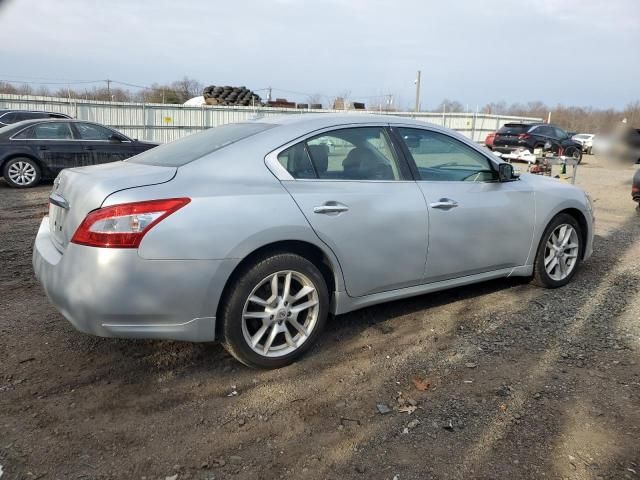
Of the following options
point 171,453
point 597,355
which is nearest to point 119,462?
point 171,453

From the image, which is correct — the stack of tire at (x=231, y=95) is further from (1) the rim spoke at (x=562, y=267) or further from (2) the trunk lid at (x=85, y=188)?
(2) the trunk lid at (x=85, y=188)

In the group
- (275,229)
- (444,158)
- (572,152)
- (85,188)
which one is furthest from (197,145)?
(572,152)

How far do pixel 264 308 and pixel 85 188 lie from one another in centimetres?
122

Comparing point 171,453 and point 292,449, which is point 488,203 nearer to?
point 292,449

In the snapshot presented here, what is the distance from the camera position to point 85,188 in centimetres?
298

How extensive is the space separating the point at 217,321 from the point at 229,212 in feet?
2.11

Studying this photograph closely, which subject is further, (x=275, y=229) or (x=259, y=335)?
(x=259, y=335)

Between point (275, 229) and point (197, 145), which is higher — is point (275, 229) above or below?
below

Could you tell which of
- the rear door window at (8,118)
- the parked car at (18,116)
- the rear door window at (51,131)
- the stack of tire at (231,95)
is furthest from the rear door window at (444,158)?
the stack of tire at (231,95)

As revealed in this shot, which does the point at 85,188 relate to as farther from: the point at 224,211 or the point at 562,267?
the point at 562,267

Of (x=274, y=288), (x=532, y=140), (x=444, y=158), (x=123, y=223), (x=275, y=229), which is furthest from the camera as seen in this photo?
(x=532, y=140)

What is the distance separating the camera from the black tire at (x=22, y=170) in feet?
33.0

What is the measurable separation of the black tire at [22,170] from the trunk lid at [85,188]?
7.83 metres

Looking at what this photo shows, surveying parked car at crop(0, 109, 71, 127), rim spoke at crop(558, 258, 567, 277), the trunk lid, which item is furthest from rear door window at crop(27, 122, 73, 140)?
rim spoke at crop(558, 258, 567, 277)
